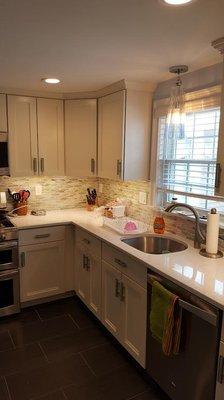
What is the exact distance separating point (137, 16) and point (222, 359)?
1.65 metres

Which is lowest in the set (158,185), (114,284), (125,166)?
(114,284)

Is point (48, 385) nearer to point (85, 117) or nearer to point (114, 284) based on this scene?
point (114, 284)

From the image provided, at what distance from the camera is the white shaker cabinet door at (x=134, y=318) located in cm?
200

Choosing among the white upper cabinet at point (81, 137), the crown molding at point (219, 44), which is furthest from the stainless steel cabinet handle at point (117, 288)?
the crown molding at point (219, 44)

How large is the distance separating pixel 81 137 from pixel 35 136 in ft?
1.57

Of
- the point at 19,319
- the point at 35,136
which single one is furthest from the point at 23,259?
the point at 35,136

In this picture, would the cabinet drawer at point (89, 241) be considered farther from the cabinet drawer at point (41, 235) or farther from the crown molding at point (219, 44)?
the crown molding at point (219, 44)

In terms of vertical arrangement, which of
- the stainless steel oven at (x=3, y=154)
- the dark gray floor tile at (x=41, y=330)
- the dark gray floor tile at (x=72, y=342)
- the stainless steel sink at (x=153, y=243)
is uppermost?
the stainless steel oven at (x=3, y=154)

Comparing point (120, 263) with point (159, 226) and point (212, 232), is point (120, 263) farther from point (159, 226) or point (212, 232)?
point (212, 232)

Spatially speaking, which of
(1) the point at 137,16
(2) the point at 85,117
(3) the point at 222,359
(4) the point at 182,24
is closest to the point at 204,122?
(4) the point at 182,24

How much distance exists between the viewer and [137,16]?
1.36 metres

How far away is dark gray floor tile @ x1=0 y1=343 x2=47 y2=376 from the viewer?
2.16 m

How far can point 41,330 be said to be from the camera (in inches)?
104

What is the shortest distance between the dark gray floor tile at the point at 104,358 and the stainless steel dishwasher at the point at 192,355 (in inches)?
17.4
